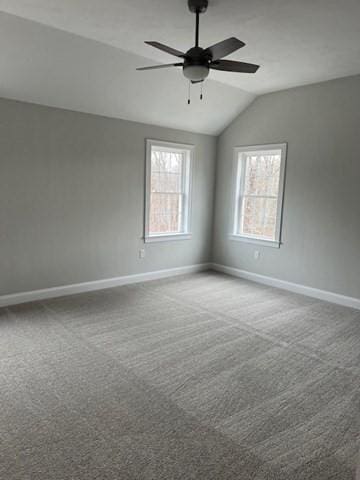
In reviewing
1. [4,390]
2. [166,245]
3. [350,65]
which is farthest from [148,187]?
[4,390]

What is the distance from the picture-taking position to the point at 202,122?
592cm

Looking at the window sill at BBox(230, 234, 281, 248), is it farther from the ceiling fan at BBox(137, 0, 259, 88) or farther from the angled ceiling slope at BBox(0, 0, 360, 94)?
the ceiling fan at BBox(137, 0, 259, 88)

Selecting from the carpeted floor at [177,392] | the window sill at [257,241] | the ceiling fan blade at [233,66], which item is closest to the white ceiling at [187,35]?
the ceiling fan blade at [233,66]

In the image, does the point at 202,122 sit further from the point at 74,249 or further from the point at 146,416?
the point at 146,416

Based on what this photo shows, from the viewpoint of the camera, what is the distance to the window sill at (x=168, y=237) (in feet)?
19.0

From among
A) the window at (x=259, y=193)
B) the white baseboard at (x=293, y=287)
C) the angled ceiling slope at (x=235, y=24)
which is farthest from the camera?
the window at (x=259, y=193)

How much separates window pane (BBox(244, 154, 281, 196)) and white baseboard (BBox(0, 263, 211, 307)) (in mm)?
1719

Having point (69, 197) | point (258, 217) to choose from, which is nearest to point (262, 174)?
point (258, 217)

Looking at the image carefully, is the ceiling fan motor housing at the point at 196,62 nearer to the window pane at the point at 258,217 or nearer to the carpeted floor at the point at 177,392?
the carpeted floor at the point at 177,392

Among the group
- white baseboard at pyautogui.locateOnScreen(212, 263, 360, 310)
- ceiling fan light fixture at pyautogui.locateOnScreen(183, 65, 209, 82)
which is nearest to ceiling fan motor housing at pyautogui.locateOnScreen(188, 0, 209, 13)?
ceiling fan light fixture at pyautogui.locateOnScreen(183, 65, 209, 82)

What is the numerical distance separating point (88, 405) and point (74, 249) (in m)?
2.79

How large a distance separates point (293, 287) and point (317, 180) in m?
1.64

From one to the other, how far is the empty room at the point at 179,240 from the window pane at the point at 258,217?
0.03 m

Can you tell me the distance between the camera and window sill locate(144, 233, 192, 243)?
228 inches
